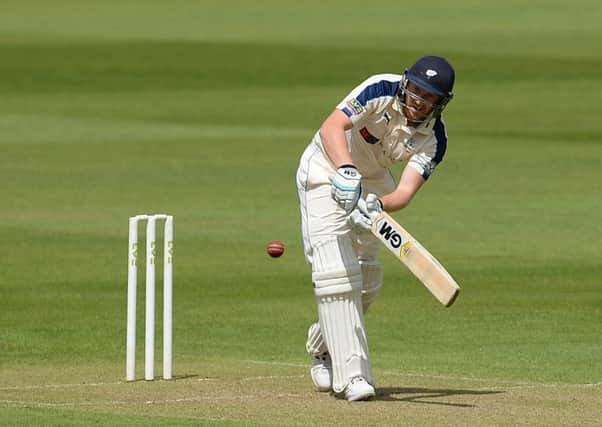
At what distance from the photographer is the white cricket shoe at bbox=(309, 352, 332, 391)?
28.3 ft

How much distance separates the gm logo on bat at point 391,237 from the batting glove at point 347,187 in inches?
6.4

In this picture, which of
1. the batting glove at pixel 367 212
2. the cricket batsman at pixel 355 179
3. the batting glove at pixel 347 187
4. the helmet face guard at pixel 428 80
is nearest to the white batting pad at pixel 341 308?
the cricket batsman at pixel 355 179

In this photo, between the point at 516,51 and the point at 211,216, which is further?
the point at 516,51

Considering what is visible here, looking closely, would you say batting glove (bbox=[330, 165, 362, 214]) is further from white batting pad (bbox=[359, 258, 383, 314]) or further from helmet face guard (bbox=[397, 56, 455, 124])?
white batting pad (bbox=[359, 258, 383, 314])

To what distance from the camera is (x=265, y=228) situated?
55.5 ft

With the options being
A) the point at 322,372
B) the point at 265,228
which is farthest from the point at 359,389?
the point at 265,228

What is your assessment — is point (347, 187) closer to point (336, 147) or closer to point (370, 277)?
point (336, 147)

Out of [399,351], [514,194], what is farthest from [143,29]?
[399,351]

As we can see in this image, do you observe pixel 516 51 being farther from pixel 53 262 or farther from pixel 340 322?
pixel 340 322

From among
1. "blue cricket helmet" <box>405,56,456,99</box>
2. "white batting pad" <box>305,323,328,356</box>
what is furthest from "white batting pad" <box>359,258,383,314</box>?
"blue cricket helmet" <box>405,56,456,99</box>

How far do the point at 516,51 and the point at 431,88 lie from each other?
32992 mm

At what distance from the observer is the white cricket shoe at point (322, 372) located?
864cm

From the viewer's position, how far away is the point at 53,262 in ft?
48.2

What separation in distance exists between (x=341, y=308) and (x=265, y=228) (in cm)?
866
